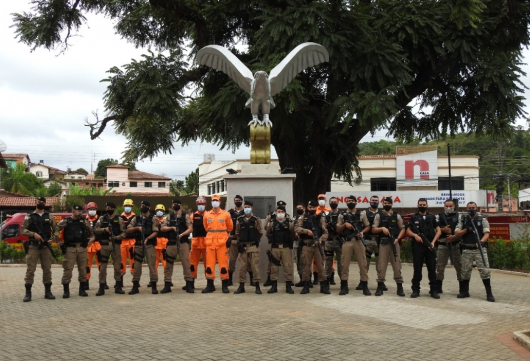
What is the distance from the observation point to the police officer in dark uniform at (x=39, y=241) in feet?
33.4

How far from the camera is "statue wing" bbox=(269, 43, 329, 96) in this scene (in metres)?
13.1

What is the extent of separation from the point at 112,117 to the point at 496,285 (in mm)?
14141

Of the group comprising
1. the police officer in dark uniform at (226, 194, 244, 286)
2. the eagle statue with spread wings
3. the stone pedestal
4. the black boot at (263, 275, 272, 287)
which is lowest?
the black boot at (263, 275, 272, 287)

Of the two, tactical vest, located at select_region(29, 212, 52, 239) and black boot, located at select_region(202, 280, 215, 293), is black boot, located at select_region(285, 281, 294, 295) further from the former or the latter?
tactical vest, located at select_region(29, 212, 52, 239)

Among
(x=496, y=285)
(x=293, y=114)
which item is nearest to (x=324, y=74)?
(x=293, y=114)

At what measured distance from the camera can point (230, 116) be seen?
1750 centimetres

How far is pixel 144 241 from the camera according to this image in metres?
11.0

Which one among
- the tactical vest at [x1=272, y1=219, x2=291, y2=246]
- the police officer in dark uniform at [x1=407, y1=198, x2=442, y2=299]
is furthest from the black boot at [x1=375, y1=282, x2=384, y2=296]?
the tactical vest at [x1=272, y1=219, x2=291, y2=246]

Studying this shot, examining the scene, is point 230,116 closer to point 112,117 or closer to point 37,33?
point 112,117

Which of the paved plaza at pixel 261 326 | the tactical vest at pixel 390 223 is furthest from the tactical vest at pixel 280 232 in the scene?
the tactical vest at pixel 390 223

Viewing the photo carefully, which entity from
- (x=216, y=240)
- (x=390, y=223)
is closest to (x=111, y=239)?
(x=216, y=240)

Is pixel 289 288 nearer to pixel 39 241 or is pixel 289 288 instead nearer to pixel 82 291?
pixel 82 291

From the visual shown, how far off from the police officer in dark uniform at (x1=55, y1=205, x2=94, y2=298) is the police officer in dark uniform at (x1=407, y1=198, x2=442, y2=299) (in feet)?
21.0

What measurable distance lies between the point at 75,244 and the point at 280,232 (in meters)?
4.08
